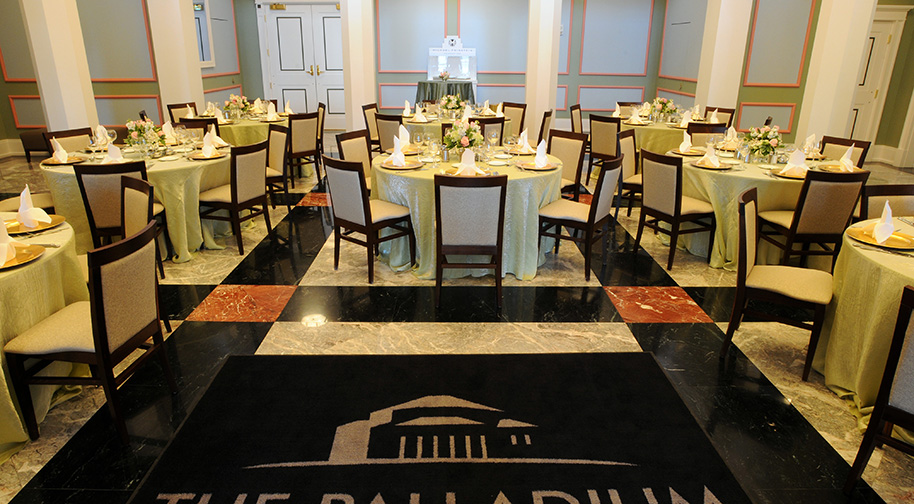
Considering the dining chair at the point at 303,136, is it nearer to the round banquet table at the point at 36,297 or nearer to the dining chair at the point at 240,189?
the dining chair at the point at 240,189

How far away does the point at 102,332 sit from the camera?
7.32 ft

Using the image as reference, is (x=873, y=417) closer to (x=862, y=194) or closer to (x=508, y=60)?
(x=862, y=194)

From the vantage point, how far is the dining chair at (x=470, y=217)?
11.2 ft

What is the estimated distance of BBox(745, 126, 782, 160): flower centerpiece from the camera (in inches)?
177

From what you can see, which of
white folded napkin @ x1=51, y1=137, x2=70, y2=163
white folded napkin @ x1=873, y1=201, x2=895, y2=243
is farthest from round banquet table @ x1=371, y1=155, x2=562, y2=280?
white folded napkin @ x1=51, y1=137, x2=70, y2=163

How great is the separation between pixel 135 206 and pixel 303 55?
8758 millimetres

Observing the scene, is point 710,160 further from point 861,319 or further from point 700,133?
point 861,319

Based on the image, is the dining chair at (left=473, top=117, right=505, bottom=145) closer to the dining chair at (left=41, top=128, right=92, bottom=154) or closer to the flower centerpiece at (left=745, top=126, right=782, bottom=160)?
the flower centerpiece at (left=745, top=126, right=782, bottom=160)

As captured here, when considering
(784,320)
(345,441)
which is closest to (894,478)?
(784,320)

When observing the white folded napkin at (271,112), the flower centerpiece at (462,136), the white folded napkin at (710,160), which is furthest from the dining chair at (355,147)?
the white folded napkin at (710,160)

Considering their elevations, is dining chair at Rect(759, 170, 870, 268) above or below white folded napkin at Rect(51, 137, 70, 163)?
below

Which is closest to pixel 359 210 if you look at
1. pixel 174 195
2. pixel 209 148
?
pixel 174 195

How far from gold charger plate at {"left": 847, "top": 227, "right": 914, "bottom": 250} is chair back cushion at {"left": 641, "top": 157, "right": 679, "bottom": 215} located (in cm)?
145

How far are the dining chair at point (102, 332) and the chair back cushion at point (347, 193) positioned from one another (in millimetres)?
1585
